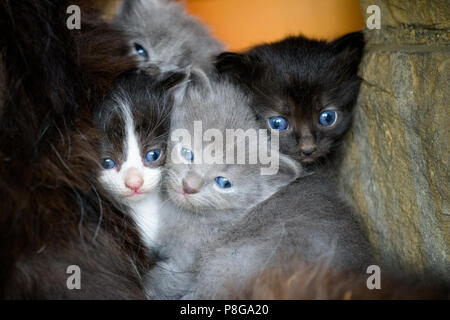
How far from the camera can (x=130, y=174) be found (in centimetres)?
170

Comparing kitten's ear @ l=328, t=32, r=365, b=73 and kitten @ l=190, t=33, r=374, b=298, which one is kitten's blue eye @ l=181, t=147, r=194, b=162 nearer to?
kitten @ l=190, t=33, r=374, b=298

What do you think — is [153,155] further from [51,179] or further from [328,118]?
[328,118]

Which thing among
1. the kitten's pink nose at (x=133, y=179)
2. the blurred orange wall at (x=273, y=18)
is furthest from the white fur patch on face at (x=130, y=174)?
the blurred orange wall at (x=273, y=18)

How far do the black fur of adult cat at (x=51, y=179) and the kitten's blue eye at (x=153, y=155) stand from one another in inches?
11.9

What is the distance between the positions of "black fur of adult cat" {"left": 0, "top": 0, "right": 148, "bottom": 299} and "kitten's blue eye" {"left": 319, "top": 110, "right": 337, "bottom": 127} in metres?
0.89

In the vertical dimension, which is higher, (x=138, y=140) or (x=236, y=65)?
(x=236, y=65)

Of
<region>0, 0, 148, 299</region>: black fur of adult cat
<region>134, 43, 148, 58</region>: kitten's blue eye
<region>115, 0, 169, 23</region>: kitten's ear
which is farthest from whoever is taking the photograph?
<region>115, 0, 169, 23</region>: kitten's ear

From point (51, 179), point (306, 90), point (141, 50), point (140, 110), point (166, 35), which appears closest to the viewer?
point (51, 179)

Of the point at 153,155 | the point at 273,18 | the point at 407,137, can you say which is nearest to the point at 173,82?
the point at 153,155

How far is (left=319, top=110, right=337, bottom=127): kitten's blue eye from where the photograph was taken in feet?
6.52

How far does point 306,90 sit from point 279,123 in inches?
6.5

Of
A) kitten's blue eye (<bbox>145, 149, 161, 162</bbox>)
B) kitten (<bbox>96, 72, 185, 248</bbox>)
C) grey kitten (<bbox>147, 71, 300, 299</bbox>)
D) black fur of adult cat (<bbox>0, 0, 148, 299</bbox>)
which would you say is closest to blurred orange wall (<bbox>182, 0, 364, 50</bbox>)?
grey kitten (<bbox>147, 71, 300, 299</bbox>)

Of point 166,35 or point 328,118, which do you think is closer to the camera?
point 328,118
